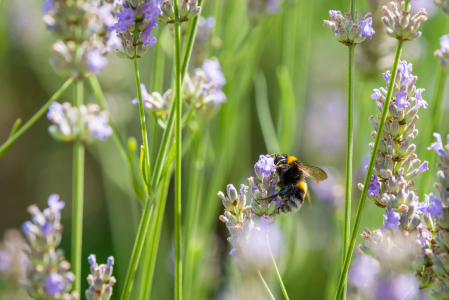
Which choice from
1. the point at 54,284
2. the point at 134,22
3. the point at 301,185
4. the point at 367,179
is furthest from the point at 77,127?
the point at 367,179

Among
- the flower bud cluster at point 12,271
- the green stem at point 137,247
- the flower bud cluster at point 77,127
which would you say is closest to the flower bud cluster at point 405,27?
the green stem at point 137,247

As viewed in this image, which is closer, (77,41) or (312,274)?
(77,41)

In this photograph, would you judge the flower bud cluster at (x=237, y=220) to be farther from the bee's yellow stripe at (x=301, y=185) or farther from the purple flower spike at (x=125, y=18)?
the bee's yellow stripe at (x=301, y=185)

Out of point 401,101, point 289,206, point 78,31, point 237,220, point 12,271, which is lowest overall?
point 12,271

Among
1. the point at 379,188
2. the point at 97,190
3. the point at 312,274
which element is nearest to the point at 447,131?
the point at 312,274

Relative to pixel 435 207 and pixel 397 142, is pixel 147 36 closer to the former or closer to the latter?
pixel 397 142

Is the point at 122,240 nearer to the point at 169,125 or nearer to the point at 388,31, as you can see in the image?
the point at 169,125

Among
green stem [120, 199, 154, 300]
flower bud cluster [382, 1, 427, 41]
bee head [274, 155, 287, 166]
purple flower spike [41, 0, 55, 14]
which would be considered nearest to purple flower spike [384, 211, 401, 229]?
flower bud cluster [382, 1, 427, 41]
